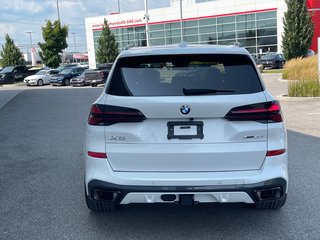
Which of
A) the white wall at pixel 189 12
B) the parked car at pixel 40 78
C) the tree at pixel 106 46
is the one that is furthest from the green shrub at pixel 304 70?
the tree at pixel 106 46

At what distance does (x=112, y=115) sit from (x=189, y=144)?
737 mm

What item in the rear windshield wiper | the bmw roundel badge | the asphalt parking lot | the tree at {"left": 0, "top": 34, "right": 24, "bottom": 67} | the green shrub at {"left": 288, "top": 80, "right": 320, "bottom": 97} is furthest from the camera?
the tree at {"left": 0, "top": 34, "right": 24, "bottom": 67}

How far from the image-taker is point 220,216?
14.5 ft

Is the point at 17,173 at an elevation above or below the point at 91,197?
below

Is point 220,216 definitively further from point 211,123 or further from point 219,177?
point 211,123

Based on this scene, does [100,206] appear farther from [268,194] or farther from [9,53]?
[9,53]

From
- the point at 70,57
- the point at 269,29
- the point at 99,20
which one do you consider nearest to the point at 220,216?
the point at 269,29

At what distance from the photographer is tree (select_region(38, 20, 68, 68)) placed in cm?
4309

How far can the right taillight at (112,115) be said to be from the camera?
3506mm

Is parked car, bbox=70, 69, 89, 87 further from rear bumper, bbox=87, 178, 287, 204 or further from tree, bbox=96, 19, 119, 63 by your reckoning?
rear bumper, bbox=87, 178, 287, 204

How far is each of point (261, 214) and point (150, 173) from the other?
166cm

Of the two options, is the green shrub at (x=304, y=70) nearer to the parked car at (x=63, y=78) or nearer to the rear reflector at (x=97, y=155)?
the rear reflector at (x=97, y=155)

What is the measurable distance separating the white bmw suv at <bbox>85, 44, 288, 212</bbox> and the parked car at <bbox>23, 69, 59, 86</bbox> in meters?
34.3


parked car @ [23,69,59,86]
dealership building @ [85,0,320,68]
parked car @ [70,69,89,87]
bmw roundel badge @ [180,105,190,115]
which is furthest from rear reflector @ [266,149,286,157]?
dealership building @ [85,0,320,68]
